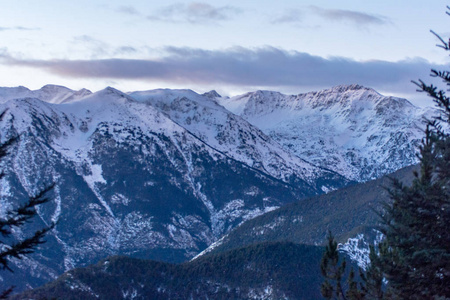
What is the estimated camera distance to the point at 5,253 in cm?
3241

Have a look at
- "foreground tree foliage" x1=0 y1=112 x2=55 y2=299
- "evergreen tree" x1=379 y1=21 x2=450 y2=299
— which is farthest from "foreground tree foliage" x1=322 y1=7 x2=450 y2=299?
"foreground tree foliage" x1=0 y1=112 x2=55 y2=299

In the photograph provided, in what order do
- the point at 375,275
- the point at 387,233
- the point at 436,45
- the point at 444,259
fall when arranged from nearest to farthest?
the point at 436,45 → the point at 444,259 → the point at 387,233 → the point at 375,275

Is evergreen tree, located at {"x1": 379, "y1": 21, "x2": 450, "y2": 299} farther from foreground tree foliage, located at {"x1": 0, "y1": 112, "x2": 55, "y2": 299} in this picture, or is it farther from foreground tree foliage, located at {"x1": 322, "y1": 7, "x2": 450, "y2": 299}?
foreground tree foliage, located at {"x1": 0, "y1": 112, "x2": 55, "y2": 299}

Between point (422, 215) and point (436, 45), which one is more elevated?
point (436, 45)

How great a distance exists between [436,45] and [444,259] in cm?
873

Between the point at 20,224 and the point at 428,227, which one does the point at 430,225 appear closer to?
the point at 428,227

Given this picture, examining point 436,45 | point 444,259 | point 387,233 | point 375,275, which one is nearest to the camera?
point 436,45

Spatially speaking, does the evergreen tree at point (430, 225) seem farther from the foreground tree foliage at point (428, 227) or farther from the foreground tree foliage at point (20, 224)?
the foreground tree foliage at point (20, 224)

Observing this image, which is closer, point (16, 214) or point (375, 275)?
point (16, 214)

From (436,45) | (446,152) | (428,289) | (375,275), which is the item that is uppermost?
(436,45)

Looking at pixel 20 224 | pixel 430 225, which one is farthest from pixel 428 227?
pixel 20 224

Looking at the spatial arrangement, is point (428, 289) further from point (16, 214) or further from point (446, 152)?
point (16, 214)

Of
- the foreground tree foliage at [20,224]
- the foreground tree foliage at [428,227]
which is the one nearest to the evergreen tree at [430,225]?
the foreground tree foliage at [428,227]

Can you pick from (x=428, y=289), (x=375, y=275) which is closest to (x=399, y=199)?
(x=428, y=289)
